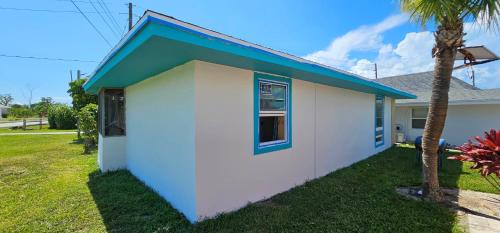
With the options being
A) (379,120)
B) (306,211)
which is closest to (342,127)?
(306,211)

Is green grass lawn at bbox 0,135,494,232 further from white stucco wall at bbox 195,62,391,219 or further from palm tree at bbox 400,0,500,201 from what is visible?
palm tree at bbox 400,0,500,201

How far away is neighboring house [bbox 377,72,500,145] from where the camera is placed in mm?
10672

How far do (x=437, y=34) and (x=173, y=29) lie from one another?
4541 millimetres

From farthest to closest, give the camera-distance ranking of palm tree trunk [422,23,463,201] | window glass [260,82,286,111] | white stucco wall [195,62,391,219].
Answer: window glass [260,82,286,111] < palm tree trunk [422,23,463,201] < white stucco wall [195,62,391,219]

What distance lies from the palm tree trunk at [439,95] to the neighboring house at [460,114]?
9144mm

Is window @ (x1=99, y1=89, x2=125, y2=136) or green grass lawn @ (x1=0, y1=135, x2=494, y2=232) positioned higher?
window @ (x1=99, y1=89, x2=125, y2=136)

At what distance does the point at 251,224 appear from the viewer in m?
3.41

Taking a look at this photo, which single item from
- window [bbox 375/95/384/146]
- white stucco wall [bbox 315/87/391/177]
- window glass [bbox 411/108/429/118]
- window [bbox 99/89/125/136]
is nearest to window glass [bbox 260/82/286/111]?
white stucco wall [bbox 315/87/391/177]

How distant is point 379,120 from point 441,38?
20.8 feet

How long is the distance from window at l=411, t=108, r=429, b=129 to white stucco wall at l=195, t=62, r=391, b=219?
375 inches

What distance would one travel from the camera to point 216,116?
12.0 ft

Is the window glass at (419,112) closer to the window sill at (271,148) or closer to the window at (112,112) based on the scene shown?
the window sill at (271,148)

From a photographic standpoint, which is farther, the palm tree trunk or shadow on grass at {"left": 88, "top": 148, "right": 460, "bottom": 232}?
the palm tree trunk

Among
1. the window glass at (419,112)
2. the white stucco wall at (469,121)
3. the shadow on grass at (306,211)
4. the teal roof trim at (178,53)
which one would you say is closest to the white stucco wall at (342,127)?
the shadow on grass at (306,211)
